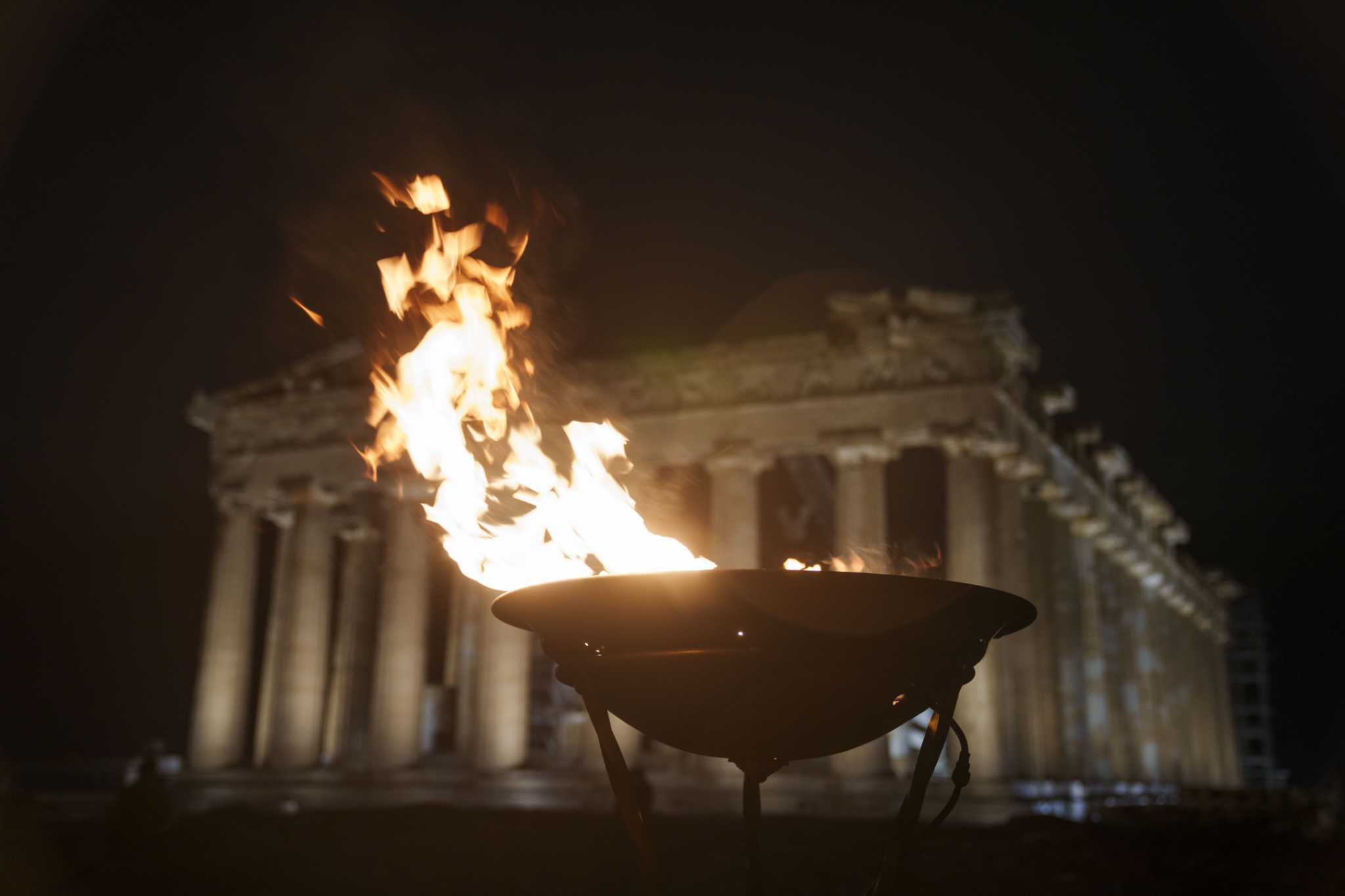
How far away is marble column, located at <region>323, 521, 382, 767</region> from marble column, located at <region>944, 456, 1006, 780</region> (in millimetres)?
19247

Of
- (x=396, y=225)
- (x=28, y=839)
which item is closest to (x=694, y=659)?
(x=396, y=225)

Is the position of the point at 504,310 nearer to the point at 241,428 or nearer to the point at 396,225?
the point at 396,225

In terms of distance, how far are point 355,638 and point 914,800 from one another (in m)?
36.5

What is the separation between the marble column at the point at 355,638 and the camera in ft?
136

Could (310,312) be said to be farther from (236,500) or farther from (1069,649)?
(236,500)

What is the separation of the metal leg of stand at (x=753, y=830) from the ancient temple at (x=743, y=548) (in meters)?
22.6

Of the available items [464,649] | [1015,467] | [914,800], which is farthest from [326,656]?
[914,800]

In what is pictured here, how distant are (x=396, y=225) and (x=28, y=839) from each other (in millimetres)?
15084

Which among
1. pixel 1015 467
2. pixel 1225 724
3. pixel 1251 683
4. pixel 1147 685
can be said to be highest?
pixel 1015 467

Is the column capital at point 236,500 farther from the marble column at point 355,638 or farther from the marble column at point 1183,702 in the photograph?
the marble column at point 1183,702

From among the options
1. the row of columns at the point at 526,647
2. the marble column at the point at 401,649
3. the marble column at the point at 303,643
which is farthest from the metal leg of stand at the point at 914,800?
the marble column at the point at 303,643

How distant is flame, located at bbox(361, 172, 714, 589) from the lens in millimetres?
9258

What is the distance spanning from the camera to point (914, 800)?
744cm

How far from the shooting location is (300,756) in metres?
36.8
